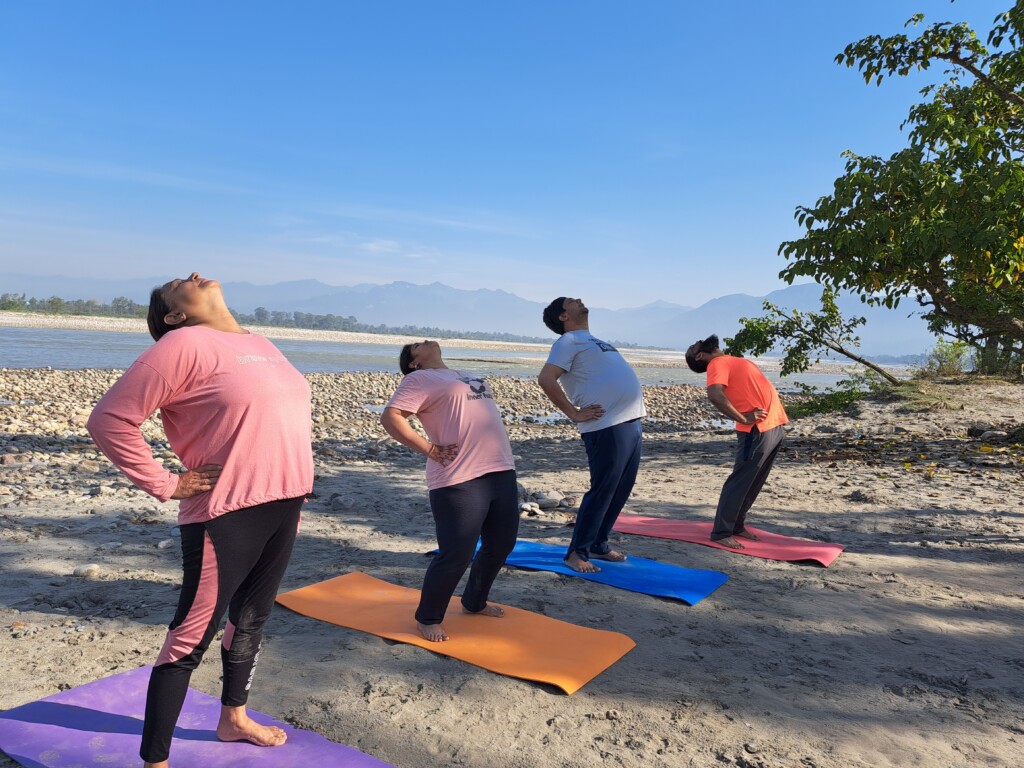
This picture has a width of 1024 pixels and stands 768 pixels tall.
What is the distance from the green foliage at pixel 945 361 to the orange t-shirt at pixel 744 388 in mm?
20178

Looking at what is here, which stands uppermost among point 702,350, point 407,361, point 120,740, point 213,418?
point 702,350

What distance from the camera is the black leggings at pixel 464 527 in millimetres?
3662

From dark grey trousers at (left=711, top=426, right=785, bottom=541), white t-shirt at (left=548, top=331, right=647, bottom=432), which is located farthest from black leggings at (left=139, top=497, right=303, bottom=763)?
dark grey trousers at (left=711, top=426, right=785, bottom=541)

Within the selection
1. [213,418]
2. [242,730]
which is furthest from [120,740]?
[213,418]

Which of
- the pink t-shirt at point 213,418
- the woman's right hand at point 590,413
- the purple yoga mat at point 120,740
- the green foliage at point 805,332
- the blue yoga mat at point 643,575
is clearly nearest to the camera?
the pink t-shirt at point 213,418

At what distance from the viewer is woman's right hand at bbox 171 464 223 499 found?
93.7 inches

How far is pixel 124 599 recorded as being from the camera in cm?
436

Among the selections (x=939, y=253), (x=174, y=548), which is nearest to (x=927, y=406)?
(x=939, y=253)

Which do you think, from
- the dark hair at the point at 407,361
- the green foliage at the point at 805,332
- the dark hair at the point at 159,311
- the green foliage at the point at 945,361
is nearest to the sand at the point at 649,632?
the dark hair at the point at 407,361

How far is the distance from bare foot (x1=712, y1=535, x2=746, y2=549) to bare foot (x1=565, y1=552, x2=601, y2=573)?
1.39 m

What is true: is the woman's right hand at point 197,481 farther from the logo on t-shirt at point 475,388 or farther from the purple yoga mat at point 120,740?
the logo on t-shirt at point 475,388

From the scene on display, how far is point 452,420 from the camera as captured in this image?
145 inches

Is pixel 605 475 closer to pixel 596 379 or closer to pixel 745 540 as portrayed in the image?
pixel 596 379

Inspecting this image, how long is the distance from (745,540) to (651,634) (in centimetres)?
236
